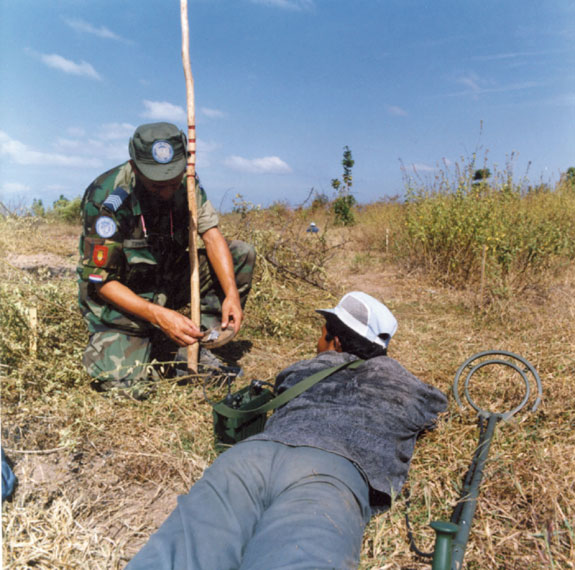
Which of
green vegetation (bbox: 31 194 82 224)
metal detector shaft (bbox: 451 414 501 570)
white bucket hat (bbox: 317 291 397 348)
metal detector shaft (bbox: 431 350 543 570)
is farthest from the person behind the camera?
green vegetation (bbox: 31 194 82 224)

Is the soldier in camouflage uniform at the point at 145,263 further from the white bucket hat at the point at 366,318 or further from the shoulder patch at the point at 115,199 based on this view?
the white bucket hat at the point at 366,318

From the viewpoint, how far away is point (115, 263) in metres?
2.92

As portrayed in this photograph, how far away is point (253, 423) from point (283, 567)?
3.19ft

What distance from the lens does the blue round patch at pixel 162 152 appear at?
8.90 feet

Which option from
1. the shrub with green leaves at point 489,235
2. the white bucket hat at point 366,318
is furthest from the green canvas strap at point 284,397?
the shrub with green leaves at point 489,235

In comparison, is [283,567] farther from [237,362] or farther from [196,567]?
[237,362]

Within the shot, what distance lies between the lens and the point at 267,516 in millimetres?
1436

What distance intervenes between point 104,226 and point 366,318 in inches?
63.1

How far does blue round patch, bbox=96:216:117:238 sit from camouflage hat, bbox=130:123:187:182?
1.17 feet

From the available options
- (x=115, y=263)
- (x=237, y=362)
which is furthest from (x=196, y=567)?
(x=237, y=362)

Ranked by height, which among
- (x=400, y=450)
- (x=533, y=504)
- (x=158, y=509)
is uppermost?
(x=400, y=450)

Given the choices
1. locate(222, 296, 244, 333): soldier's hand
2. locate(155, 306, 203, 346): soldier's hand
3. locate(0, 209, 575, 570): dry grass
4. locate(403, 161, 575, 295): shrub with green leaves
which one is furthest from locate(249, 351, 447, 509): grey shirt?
locate(403, 161, 575, 295): shrub with green leaves

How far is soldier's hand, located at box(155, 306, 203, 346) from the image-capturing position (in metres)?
2.65

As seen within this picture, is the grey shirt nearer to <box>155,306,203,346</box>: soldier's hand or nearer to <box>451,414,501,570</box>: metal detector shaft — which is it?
<box>451,414,501,570</box>: metal detector shaft
